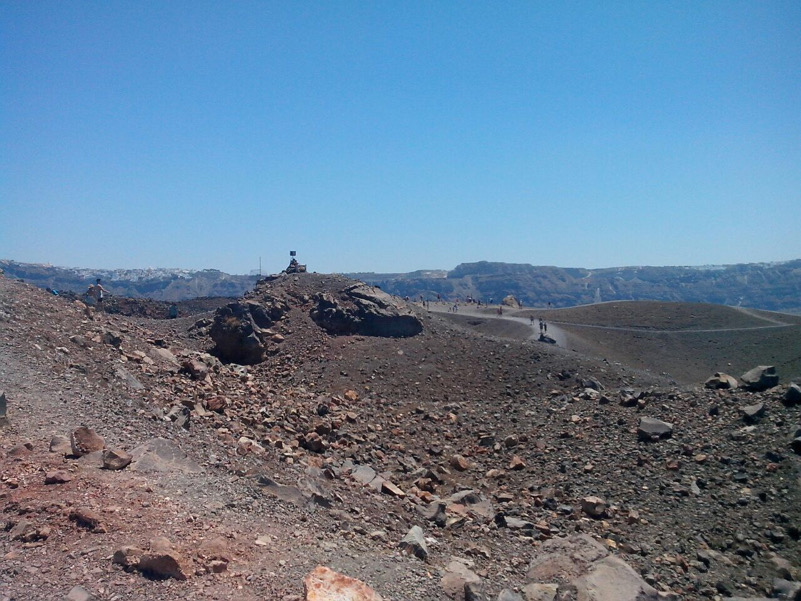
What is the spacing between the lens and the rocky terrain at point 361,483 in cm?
570

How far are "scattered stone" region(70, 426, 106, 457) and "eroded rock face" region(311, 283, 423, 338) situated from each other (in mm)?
15418

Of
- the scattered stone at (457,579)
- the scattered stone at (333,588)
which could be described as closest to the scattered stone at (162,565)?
the scattered stone at (333,588)

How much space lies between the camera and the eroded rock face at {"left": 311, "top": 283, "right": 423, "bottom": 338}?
23.7m

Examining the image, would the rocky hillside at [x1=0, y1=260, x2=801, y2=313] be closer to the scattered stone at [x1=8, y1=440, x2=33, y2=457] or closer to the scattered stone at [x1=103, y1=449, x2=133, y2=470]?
the scattered stone at [x1=8, y1=440, x2=33, y2=457]

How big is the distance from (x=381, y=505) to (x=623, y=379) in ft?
47.2

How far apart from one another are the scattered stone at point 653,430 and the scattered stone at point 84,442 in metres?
10.0

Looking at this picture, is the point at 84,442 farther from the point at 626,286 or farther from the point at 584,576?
the point at 626,286

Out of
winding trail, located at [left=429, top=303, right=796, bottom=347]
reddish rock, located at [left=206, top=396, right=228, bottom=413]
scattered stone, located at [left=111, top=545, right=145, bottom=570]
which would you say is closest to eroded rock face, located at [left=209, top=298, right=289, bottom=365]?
reddish rock, located at [left=206, top=396, right=228, bottom=413]

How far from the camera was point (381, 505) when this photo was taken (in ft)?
30.3

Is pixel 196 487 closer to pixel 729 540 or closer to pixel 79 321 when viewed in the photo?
pixel 729 540

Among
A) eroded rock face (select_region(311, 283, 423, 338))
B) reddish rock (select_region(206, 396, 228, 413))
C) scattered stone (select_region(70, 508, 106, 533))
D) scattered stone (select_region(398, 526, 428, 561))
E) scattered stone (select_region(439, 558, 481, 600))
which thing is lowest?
scattered stone (select_region(439, 558, 481, 600))

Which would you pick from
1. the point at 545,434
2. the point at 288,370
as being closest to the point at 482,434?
the point at 545,434

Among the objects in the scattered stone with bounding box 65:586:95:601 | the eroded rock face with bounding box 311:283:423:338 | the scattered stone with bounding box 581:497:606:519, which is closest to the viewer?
the scattered stone with bounding box 65:586:95:601

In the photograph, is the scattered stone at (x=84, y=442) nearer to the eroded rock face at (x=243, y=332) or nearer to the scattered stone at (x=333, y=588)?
the scattered stone at (x=333, y=588)
